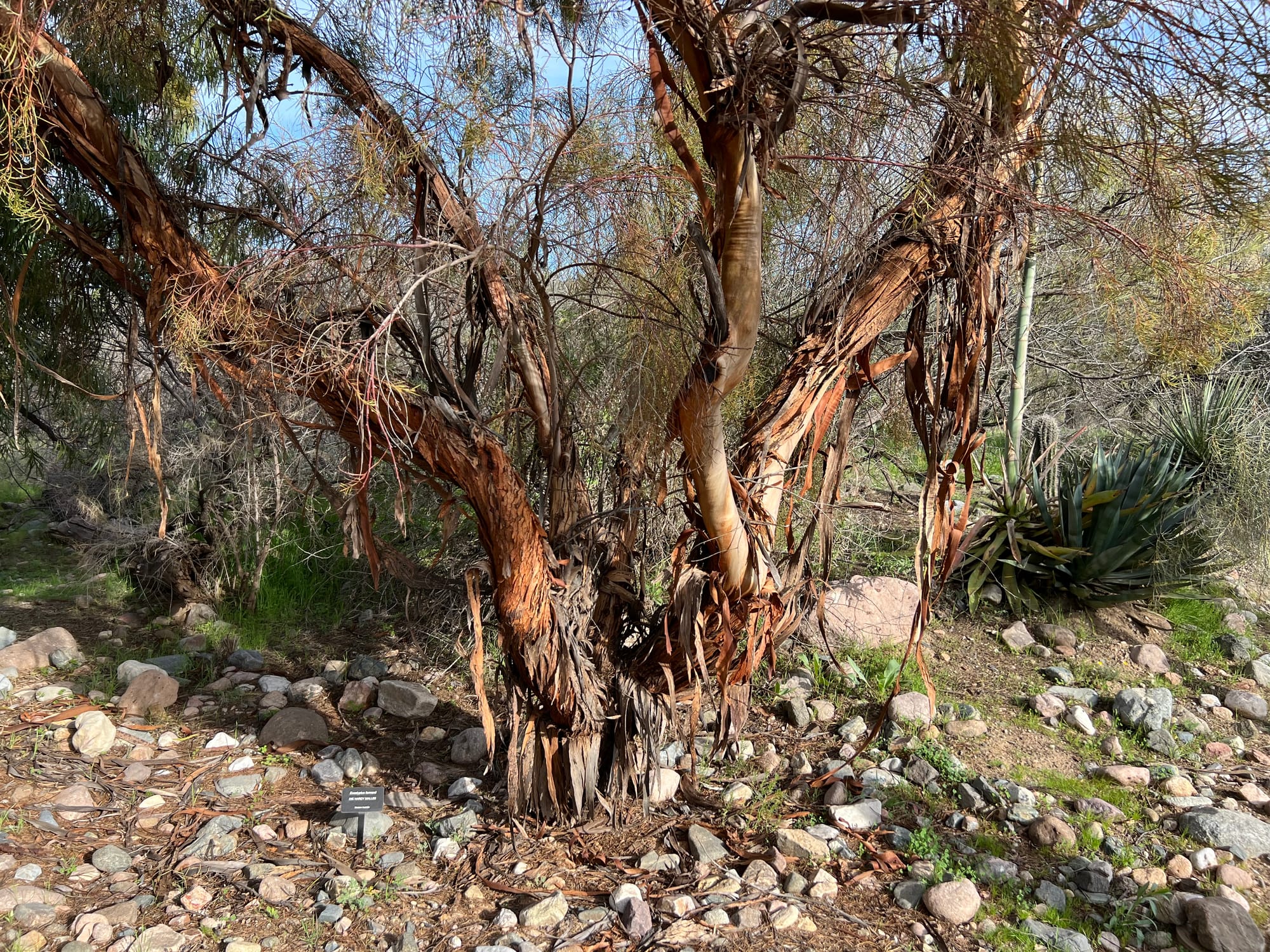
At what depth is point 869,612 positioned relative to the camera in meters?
5.94

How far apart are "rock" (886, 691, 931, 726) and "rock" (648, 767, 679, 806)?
4.40 ft

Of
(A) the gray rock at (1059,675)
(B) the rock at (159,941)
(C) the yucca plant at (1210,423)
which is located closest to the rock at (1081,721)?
(A) the gray rock at (1059,675)

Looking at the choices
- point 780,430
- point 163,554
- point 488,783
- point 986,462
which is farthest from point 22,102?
point 986,462

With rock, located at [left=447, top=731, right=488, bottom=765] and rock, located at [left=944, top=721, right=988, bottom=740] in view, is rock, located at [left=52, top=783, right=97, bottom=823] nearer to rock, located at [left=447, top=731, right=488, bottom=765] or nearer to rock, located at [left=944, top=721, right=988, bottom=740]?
rock, located at [left=447, top=731, right=488, bottom=765]

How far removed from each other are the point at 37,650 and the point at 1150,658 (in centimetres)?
661

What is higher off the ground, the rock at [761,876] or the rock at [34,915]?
the rock at [34,915]

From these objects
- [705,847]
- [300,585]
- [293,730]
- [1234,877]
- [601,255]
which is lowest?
[1234,877]

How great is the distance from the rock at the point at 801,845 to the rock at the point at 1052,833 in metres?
0.92

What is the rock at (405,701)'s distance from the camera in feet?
16.7

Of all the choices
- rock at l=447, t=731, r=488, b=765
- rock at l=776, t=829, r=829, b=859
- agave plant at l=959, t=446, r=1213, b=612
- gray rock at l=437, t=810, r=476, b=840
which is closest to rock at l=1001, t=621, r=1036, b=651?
agave plant at l=959, t=446, r=1213, b=612

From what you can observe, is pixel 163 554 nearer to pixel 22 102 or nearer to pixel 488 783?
pixel 488 783

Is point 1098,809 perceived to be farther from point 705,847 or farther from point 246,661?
point 246,661

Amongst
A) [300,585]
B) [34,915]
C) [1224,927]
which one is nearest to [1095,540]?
[1224,927]

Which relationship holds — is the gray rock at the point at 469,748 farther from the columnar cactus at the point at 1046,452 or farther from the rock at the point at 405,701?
the columnar cactus at the point at 1046,452
